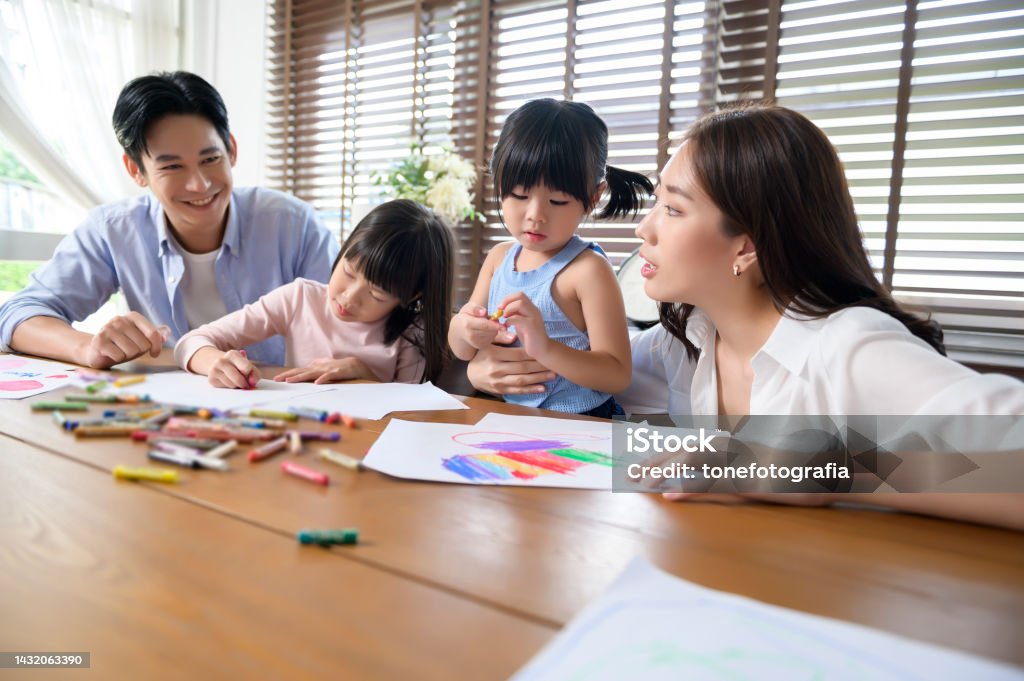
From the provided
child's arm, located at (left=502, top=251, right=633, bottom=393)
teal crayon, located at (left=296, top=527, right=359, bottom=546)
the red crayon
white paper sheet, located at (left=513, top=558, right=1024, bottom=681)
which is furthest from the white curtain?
white paper sheet, located at (left=513, top=558, right=1024, bottom=681)

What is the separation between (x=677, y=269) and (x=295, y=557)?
67 centimetres

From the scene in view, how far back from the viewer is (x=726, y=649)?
0.34m

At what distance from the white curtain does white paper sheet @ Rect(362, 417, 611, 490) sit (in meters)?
3.59

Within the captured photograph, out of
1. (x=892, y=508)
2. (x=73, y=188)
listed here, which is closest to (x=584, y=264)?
(x=892, y=508)

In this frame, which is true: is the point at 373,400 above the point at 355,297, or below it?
below

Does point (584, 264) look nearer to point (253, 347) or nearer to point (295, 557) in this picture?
point (295, 557)

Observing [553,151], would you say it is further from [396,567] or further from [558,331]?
[396,567]

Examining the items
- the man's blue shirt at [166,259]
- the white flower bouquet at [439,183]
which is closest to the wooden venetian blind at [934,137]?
the white flower bouquet at [439,183]

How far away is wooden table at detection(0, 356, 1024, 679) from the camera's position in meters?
0.34

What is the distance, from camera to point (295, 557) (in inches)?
17.3

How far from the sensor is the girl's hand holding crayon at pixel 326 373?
119cm

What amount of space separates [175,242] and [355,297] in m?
0.69

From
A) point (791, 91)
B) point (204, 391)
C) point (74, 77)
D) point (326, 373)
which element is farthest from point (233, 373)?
point (74, 77)

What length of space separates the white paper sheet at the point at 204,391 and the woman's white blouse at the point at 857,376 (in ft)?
2.27
